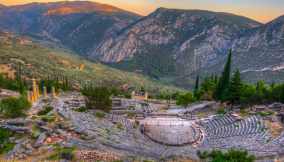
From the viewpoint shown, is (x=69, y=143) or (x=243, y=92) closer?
(x=69, y=143)

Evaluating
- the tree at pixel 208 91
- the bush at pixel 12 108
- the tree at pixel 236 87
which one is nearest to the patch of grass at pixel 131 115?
the bush at pixel 12 108

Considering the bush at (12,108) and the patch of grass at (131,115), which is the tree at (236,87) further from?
Answer: the bush at (12,108)

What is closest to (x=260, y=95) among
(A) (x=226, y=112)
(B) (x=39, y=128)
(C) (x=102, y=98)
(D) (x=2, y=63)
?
(A) (x=226, y=112)

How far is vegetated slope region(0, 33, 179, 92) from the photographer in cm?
12412

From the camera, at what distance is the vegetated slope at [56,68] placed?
124m

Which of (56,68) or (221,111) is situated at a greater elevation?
(221,111)

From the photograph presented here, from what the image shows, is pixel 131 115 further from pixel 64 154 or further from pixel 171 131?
pixel 64 154

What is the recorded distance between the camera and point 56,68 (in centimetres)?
14312

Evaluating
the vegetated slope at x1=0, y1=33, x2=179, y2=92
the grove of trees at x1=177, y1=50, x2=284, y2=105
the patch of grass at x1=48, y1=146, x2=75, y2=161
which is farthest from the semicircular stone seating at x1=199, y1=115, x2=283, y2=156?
the vegetated slope at x1=0, y1=33, x2=179, y2=92

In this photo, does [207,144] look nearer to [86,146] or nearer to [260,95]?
[86,146]

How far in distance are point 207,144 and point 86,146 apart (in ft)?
52.7

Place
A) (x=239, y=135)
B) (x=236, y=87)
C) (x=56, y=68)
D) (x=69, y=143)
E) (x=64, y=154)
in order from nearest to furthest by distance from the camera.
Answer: (x=64, y=154) → (x=69, y=143) → (x=239, y=135) → (x=236, y=87) → (x=56, y=68)

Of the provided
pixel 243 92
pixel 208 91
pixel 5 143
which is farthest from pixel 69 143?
pixel 208 91

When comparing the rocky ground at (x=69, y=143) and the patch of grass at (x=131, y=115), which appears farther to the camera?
the patch of grass at (x=131, y=115)
